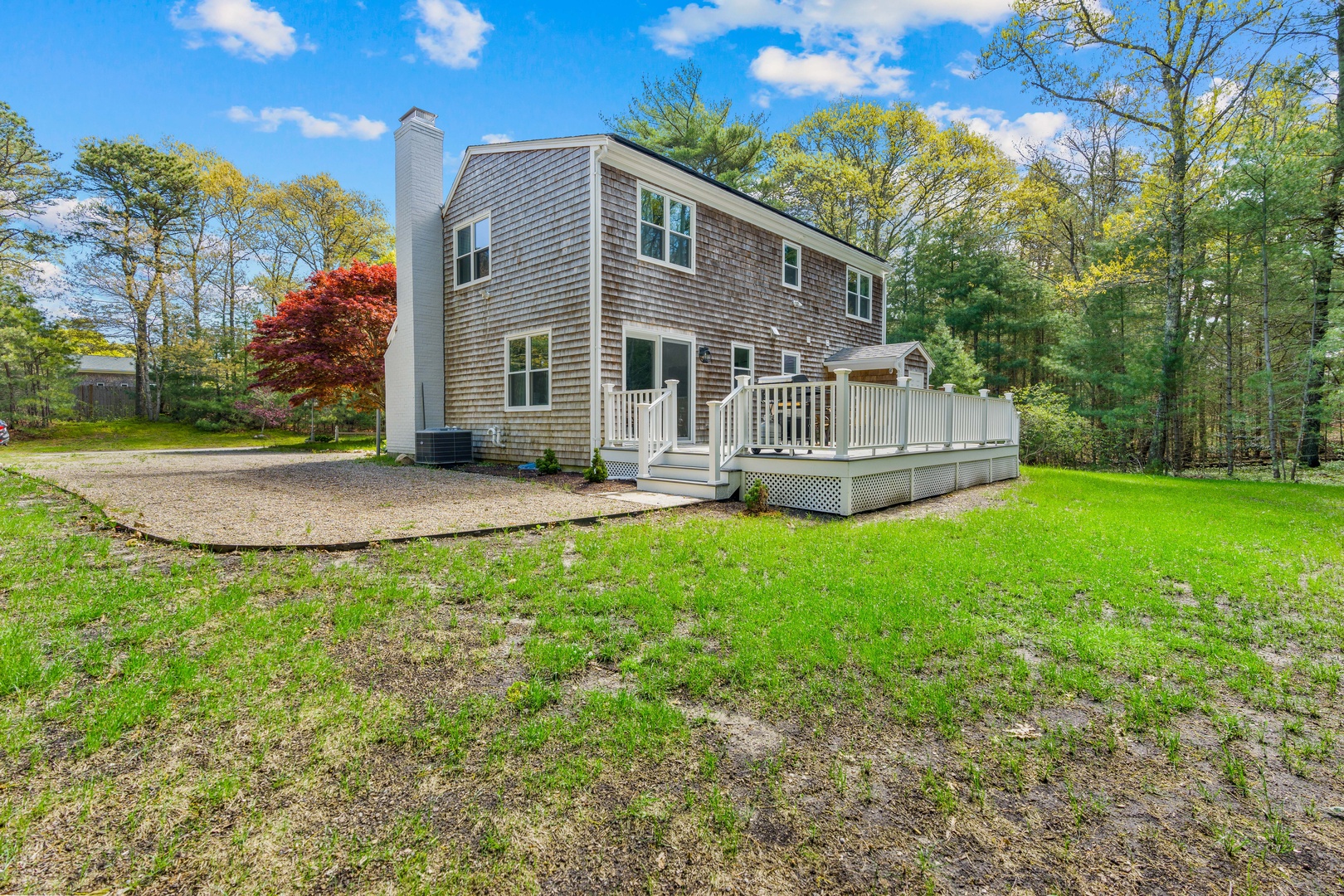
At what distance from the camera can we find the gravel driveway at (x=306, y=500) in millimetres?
5223

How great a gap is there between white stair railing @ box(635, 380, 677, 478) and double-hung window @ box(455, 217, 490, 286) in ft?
18.0

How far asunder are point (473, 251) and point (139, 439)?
16.9m

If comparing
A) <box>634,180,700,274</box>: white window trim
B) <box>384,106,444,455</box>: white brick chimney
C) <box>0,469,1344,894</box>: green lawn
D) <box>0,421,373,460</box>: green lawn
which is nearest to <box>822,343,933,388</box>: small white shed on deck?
<box>634,180,700,274</box>: white window trim

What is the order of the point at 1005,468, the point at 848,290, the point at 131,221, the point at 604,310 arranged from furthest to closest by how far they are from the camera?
the point at 131,221 → the point at 848,290 → the point at 1005,468 → the point at 604,310

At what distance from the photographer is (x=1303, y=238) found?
42.2 ft

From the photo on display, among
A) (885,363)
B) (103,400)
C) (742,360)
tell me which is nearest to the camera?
(742,360)

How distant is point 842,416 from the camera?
6.84 metres

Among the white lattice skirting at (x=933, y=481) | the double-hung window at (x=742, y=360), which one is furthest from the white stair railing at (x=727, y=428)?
the double-hung window at (x=742, y=360)

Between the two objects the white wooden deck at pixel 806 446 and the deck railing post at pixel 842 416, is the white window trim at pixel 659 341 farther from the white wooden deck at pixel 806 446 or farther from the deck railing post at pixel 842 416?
the deck railing post at pixel 842 416

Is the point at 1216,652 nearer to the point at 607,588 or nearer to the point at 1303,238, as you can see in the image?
the point at 607,588

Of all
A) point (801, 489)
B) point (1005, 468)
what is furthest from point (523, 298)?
point (1005, 468)

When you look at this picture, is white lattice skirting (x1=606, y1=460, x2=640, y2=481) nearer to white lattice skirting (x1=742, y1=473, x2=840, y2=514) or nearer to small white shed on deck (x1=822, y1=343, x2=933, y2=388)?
white lattice skirting (x1=742, y1=473, x2=840, y2=514)

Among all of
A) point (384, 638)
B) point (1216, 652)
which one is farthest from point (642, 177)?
point (1216, 652)

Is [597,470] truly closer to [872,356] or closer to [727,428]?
[727,428]
